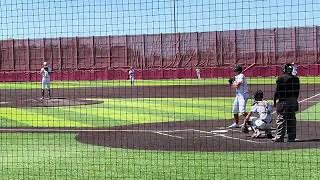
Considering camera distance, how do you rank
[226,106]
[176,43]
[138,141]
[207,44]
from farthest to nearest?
[226,106] < [138,141] < [207,44] < [176,43]

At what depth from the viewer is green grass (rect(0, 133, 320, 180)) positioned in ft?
28.1

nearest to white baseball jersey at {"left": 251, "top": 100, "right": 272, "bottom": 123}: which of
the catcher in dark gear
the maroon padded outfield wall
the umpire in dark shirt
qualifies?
the catcher in dark gear

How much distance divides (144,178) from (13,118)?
10.2 metres

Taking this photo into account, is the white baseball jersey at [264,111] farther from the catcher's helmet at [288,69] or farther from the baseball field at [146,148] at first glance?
the catcher's helmet at [288,69]

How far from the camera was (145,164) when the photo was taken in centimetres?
947

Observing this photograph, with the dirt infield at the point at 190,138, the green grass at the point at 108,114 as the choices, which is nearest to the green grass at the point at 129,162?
the dirt infield at the point at 190,138

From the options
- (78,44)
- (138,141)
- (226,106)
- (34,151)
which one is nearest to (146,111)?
(226,106)

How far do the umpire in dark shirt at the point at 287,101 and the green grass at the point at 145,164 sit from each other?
1144mm

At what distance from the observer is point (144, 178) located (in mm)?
8359

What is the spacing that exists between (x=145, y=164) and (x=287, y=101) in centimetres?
364

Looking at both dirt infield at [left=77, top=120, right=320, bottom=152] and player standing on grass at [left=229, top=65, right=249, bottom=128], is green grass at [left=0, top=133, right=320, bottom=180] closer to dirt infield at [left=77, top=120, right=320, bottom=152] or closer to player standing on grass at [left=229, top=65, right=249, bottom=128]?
dirt infield at [left=77, top=120, right=320, bottom=152]

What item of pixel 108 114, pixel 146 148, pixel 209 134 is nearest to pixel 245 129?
pixel 209 134

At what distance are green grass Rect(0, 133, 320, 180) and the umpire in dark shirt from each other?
3.75 ft

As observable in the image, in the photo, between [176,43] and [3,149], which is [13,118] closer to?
[3,149]
